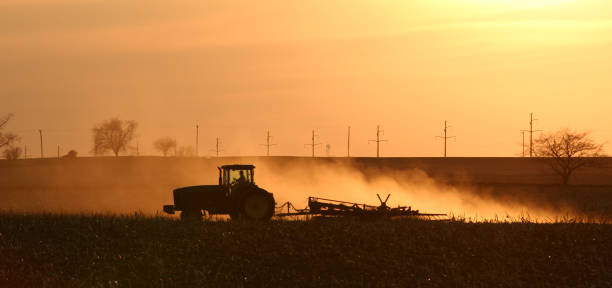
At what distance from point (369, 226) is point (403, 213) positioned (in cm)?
422

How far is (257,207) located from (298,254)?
5392 mm

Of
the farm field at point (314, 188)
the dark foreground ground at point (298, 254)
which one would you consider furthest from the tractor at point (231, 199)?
the farm field at point (314, 188)

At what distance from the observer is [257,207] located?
30.6 m

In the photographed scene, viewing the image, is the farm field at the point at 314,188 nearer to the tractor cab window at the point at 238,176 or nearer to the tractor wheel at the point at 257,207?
the tractor cab window at the point at 238,176

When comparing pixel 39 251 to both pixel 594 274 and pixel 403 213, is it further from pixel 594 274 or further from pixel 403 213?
pixel 594 274

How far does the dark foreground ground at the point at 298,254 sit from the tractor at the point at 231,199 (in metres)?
2.08

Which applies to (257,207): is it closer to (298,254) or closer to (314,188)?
(298,254)

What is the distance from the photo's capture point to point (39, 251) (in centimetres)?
2553

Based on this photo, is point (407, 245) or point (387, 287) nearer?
point (387, 287)

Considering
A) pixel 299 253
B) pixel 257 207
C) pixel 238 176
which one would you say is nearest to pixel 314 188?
pixel 238 176

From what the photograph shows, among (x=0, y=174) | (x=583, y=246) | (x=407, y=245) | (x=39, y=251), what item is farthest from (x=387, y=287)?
(x=0, y=174)

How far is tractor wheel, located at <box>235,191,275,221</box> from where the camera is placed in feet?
99.9

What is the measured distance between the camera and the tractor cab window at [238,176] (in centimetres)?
3127

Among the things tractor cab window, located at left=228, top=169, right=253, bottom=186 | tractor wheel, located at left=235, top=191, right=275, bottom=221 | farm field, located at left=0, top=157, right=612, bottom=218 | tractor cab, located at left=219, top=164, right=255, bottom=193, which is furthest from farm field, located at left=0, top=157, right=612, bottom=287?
farm field, located at left=0, top=157, right=612, bottom=218
